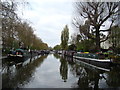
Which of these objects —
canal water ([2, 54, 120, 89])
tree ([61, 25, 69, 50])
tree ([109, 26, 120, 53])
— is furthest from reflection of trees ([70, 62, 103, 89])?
tree ([61, 25, 69, 50])

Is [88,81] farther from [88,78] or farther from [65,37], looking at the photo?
[65,37]

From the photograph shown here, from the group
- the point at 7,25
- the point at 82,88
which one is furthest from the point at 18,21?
the point at 82,88

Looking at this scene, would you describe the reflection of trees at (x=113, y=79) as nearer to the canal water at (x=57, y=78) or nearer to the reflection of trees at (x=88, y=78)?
the canal water at (x=57, y=78)

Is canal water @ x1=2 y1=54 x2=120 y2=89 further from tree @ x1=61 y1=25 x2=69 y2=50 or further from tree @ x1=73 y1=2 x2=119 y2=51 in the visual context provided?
tree @ x1=61 y1=25 x2=69 y2=50

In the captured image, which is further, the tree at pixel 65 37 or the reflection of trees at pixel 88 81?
the tree at pixel 65 37

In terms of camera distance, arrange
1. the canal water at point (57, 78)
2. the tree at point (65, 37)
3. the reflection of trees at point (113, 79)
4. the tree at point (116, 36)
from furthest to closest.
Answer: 1. the tree at point (65, 37)
2. the tree at point (116, 36)
3. the reflection of trees at point (113, 79)
4. the canal water at point (57, 78)

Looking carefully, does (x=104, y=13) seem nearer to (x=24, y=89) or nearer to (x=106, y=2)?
(x=106, y=2)

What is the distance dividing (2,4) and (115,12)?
2028cm

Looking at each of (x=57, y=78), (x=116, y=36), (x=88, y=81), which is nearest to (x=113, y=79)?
(x=88, y=81)

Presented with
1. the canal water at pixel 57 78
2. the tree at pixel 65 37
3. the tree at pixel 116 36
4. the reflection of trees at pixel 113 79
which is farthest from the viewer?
the tree at pixel 65 37

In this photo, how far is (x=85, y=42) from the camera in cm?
3222

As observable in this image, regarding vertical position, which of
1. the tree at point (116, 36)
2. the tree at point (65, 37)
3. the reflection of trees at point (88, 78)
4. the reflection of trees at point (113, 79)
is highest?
the tree at point (65, 37)

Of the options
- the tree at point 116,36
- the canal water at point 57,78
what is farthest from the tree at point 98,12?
the canal water at point 57,78

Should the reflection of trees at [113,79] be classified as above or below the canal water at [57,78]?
below
